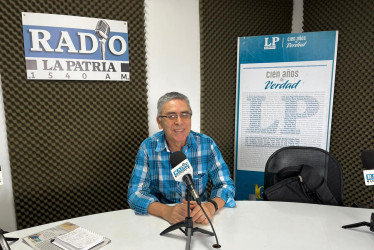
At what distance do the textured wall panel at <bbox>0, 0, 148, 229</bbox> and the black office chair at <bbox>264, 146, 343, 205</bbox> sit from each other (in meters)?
1.24

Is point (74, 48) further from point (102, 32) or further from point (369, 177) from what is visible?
point (369, 177)

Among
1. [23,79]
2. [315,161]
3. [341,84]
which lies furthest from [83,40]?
[341,84]

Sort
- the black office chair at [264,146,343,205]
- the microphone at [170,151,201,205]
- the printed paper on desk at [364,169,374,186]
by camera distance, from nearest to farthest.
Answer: the microphone at [170,151,201,205] < the printed paper on desk at [364,169,374,186] < the black office chair at [264,146,343,205]

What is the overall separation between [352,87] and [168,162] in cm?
211

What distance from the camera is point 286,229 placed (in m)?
1.29

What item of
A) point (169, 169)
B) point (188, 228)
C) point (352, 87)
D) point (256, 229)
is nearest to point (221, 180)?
point (169, 169)

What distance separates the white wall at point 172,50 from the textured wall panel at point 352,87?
1421mm

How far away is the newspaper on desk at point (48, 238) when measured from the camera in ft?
3.77

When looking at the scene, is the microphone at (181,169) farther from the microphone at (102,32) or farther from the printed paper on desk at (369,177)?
the microphone at (102,32)

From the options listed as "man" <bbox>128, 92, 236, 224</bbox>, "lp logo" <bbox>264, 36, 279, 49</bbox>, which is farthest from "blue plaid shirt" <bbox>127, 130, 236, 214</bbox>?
"lp logo" <bbox>264, 36, 279, 49</bbox>

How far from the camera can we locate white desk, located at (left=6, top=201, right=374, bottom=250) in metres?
1.17

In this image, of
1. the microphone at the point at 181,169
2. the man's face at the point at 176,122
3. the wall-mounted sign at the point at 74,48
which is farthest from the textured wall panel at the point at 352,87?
the microphone at the point at 181,169

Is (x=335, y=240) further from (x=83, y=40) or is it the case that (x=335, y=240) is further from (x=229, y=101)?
(x=83, y=40)

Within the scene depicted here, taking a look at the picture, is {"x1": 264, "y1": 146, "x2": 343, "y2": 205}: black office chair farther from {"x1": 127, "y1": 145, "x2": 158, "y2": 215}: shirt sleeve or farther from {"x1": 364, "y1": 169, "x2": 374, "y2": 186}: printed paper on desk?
{"x1": 127, "y1": 145, "x2": 158, "y2": 215}: shirt sleeve
